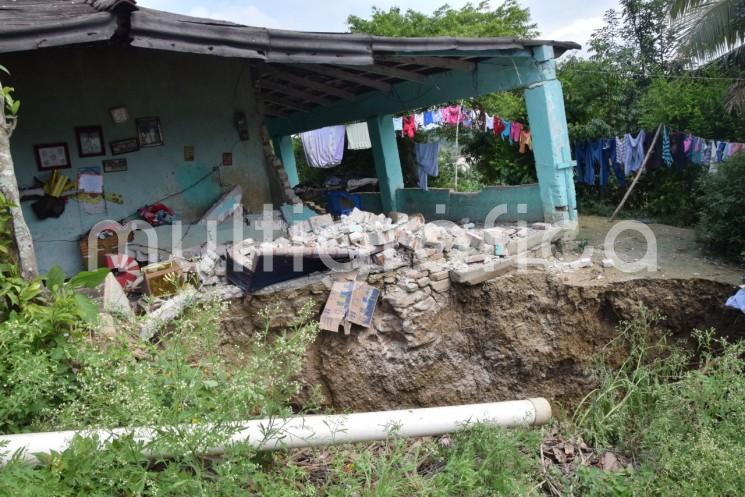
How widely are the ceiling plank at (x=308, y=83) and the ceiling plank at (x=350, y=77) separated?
50 cm

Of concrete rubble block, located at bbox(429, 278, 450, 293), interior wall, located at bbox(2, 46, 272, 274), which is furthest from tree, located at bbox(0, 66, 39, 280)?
concrete rubble block, located at bbox(429, 278, 450, 293)

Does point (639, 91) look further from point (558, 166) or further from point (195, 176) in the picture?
point (195, 176)

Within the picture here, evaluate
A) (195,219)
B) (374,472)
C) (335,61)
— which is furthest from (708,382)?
(195,219)

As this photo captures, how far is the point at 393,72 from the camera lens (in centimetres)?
706

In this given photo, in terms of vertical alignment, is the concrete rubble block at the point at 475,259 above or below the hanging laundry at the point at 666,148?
below

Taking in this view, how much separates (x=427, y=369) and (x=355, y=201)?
577 cm

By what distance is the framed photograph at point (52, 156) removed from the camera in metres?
5.59

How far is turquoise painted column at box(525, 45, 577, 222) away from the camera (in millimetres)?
6234

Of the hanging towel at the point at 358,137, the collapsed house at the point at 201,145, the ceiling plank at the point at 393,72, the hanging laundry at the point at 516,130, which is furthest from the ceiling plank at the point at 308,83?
the hanging towel at the point at 358,137

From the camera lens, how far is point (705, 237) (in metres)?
6.23

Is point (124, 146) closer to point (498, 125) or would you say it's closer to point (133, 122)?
point (133, 122)

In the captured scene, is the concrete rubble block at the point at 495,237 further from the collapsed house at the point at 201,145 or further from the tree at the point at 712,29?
the tree at the point at 712,29

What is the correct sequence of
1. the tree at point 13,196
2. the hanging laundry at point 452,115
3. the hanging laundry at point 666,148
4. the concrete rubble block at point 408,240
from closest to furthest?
the tree at point 13,196 → the concrete rubble block at point 408,240 → the hanging laundry at point 666,148 → the hanging laundry at point 452,115

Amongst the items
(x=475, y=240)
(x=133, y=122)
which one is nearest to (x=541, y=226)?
(x=475, y=240)
